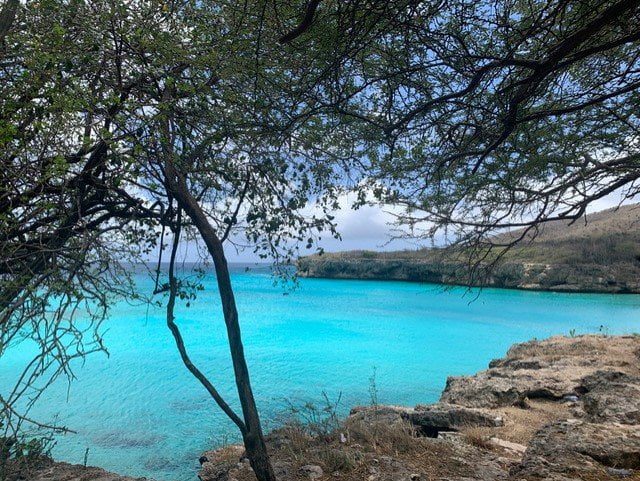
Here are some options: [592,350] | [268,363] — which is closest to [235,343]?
[592,350]

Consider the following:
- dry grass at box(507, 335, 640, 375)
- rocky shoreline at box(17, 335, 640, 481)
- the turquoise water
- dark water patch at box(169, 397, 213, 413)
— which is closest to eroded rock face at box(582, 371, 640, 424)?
rocky shoreline at box(17, 335, 640, 481)

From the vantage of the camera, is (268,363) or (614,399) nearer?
(614,399)

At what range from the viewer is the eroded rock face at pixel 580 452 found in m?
3.22

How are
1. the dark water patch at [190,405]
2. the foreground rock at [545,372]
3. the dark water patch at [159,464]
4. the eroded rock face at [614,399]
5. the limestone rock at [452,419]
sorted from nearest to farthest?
the eroded rock face at [614,399], the limestone rock at [452,419], the dark water patch at [159,464], the foreground rock at [545,372], the dark water patch at [190,405]

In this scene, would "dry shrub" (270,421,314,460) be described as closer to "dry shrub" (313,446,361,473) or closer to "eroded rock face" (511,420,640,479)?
"dry shrub" (313,446,361,473)

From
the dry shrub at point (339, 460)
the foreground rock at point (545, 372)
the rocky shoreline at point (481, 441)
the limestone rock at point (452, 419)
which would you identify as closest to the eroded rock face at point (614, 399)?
the rocky shoreline at point (481, 441)

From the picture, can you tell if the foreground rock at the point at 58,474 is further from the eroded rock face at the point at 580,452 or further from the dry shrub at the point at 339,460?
the eroded rock face at the point at 580,452

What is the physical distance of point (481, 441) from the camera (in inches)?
180

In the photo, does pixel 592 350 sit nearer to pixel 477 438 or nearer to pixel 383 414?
pixel 383 414

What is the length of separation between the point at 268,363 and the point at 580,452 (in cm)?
1289

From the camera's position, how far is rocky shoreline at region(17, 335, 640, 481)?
3439 millimetres

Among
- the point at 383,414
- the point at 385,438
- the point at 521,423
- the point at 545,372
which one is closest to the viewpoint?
the point at 385,438

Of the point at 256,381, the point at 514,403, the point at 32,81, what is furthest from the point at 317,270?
the point at 32,81

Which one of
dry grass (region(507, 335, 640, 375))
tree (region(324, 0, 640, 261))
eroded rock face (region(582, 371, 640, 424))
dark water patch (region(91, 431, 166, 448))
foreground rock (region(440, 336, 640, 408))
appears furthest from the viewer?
dry grass (region(507, 335, 640, 375))
